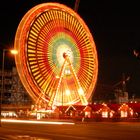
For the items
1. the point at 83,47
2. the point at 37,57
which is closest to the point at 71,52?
the point at 83,47

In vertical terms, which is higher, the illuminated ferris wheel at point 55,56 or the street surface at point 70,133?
the illuminated ferris wheel at point 55,56

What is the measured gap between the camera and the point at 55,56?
172 feet

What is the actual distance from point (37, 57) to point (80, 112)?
10034mm

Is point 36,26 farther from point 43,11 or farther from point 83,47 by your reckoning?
point 83,47

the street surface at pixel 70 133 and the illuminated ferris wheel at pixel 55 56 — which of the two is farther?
the illuminated ferris wheel at pixel 55 56

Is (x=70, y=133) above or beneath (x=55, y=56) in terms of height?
beneath

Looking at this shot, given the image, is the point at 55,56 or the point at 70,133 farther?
the point at 55,56

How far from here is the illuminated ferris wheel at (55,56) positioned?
49281 millimetres

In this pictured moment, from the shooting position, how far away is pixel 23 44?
162 ft

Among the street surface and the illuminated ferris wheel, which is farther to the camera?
the illuminated ferris wheel

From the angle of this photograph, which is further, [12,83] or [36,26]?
[12,83]

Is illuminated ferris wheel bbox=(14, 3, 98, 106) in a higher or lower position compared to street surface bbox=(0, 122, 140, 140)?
higher

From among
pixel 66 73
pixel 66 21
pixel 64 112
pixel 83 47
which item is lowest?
pixel 64 112

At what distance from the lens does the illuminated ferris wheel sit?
49281 mm
